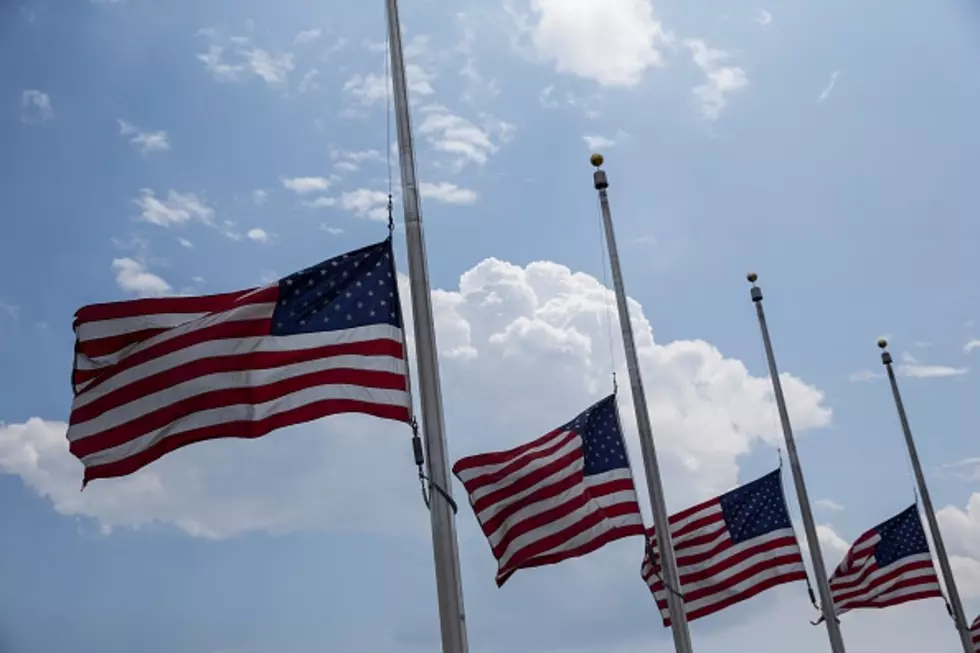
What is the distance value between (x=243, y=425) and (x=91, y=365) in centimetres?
232

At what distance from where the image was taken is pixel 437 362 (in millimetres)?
12438

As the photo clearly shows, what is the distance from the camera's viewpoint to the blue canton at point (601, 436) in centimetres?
1947

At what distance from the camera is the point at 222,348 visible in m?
13.0

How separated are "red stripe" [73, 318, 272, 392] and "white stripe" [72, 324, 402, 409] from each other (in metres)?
0.05

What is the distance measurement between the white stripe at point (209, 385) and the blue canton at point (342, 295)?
0.53 meters

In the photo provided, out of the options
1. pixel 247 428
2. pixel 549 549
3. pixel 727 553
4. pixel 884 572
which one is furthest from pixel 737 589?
pixel 247 428

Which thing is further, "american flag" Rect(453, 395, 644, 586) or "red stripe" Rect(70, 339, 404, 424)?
"american flag" Rect(453, 395, 644, 586)

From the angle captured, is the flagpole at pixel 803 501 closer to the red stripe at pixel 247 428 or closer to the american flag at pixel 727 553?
the american flag at pixel 727 553

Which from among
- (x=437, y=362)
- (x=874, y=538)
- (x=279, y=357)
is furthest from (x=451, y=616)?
(x=874, y=538)

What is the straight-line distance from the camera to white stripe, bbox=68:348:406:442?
42.4 ft

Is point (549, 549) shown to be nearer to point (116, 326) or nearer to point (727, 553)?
point (727, 553)

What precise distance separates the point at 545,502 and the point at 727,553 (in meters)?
6.57

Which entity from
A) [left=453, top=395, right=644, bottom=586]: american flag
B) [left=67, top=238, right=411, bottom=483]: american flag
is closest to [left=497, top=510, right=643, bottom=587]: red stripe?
[left=453, top=395, right=644, bottom=586]: american flag

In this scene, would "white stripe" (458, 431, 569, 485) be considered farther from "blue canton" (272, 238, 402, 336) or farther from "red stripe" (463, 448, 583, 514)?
"blue canton" (272, 238, 402, 336)
